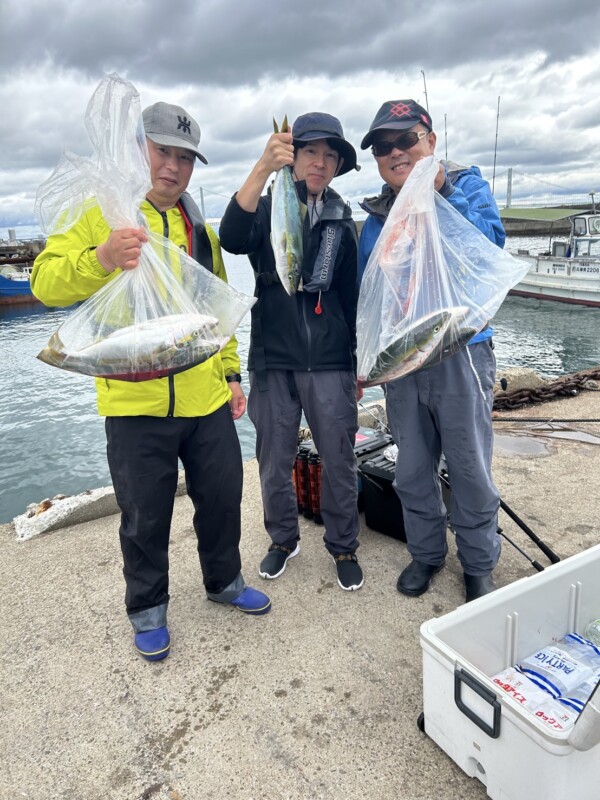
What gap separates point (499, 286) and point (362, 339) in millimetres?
669

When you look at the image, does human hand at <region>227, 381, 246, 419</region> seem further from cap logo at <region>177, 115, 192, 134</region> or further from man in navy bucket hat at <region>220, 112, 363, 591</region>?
cap logo at <region>177, 115, 192, 134</region>

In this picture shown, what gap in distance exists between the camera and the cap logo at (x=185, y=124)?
2367 mm

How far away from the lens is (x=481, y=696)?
161 cm

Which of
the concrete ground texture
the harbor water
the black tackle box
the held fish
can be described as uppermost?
the held fish

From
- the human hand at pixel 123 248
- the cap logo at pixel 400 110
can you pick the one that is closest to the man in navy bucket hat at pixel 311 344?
the cap logo at pixel 400 110

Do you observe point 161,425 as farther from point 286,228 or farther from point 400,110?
point 400,110

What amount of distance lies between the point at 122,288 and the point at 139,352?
32cm

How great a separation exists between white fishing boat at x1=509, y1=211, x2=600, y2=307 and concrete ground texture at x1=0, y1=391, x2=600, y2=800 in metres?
23.7

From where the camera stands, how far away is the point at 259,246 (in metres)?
2.82

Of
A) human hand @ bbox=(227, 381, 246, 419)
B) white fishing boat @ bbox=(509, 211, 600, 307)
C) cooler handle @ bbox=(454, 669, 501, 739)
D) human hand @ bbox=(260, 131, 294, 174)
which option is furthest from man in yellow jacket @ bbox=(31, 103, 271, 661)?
white fishing boat @ bbox=(509, 211, 600, 307)

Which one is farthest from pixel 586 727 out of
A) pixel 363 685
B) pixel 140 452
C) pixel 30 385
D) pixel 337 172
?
pixel 30 385

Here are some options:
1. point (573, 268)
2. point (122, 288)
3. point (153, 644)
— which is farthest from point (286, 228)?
point (573, 268)

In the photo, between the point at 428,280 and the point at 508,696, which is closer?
the point at 508,696

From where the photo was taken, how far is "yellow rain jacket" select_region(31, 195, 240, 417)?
2145mm
